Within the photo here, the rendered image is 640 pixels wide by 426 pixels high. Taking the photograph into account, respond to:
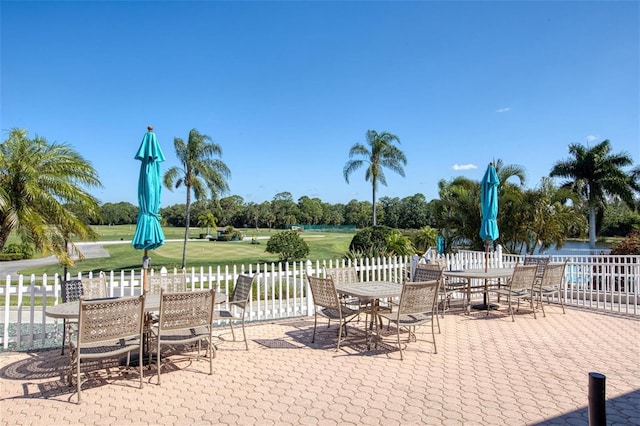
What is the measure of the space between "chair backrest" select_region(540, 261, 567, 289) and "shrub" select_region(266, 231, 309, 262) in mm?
15313

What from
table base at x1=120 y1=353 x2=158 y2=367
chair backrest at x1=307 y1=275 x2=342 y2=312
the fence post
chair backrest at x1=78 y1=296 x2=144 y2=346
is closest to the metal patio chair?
chair backrest at x1=78 y1=296 x2=144 y2=346

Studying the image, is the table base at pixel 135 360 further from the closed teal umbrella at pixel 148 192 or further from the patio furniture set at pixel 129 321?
the closed teal umbrella at pixel 148 192

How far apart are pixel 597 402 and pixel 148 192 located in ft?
16.6

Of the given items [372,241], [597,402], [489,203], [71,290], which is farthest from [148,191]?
[372,241]

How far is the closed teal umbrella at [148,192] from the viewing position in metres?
5.09

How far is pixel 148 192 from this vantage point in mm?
5160

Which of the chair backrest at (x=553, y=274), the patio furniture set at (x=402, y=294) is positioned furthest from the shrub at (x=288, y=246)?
the chair backrest at (x=553, y=274)

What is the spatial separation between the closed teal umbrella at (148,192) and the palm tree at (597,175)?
2546cm

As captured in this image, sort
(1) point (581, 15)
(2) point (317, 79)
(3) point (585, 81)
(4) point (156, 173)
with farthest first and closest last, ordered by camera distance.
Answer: (2) point (317, 79) < (3) point (585, 81) < (1) point (581, 15) < (4) point (156, 173)

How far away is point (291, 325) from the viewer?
23.4ft

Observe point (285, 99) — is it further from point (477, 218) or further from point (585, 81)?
point (585, 81)

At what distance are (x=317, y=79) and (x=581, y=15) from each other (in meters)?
8.84

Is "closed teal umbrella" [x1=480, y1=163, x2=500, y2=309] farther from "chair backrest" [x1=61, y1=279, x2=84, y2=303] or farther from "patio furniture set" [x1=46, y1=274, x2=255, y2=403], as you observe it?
"chair backrest" [x1=61, y1=279, x2=84, y2=303]

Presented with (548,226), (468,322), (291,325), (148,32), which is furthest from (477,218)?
(148,32)
